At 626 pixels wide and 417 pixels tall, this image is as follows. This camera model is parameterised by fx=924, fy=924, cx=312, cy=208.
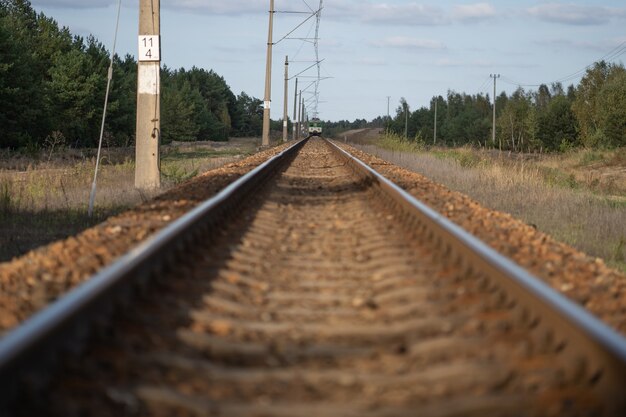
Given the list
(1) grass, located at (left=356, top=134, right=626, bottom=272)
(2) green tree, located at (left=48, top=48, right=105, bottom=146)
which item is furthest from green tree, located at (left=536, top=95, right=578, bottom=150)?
(1) grass, located at (left=356, top=134, right=626, bottom=272)

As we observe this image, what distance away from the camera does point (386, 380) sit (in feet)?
11.9

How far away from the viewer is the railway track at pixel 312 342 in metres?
3.30

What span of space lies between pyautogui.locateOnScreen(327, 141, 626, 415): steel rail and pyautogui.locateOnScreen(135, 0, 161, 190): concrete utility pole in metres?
10.4

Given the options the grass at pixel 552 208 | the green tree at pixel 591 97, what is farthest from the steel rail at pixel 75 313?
the green tree at pixel 591 97

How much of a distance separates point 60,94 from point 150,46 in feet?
170

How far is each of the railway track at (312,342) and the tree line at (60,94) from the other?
23328mm

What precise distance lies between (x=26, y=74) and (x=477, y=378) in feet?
177

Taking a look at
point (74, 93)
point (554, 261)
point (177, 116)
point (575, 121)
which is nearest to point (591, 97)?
point (575, 121)

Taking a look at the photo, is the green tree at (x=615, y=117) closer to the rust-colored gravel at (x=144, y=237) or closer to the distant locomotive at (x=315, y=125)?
the distant locomotive at (x=315, y=125)

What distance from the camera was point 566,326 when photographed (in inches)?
155

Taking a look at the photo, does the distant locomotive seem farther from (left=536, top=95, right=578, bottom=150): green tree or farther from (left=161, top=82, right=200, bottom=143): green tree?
(left=536, top=95, right=578, bottom=150): green tree

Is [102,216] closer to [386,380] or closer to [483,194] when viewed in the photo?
[483,194]

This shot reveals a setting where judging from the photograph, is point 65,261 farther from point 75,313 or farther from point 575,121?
point 575,121

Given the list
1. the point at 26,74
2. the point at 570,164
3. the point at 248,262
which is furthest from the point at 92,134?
the point at 248,262
